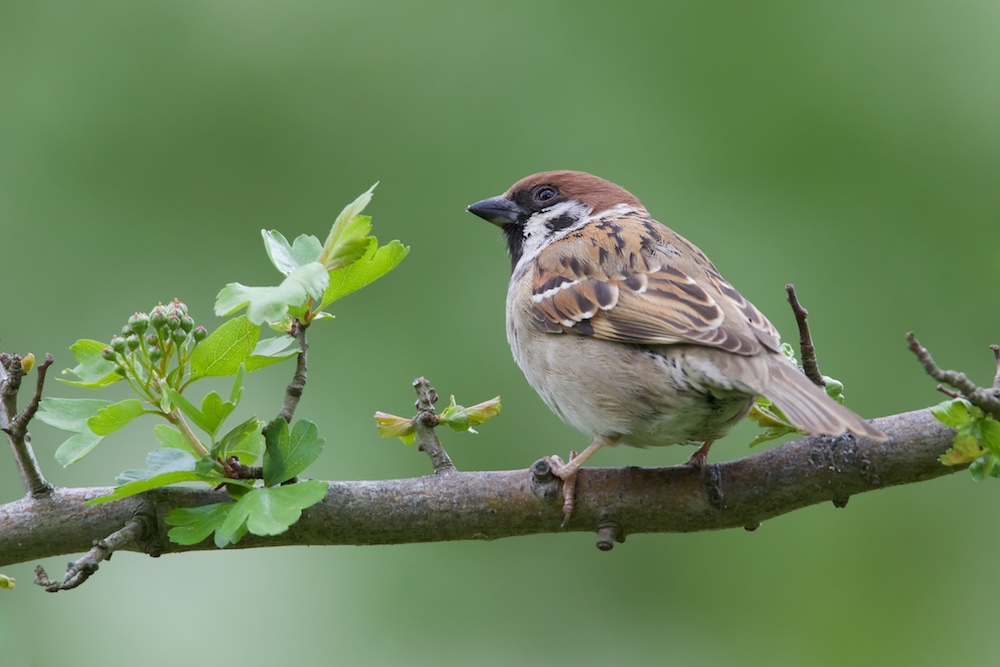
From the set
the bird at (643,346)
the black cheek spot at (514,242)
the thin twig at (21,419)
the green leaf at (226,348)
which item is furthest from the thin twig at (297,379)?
the black cheek spot at (514,242)

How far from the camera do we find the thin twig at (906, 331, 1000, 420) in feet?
5.76

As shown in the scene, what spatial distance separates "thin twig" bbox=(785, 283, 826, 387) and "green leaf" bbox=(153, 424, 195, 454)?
1.22 m

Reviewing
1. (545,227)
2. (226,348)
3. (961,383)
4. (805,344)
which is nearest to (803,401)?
(805,344)

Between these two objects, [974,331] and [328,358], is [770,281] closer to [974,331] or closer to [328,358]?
[974,331]

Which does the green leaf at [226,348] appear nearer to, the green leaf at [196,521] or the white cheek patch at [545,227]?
the green leaf at [196,521]

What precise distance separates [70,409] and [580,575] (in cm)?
250

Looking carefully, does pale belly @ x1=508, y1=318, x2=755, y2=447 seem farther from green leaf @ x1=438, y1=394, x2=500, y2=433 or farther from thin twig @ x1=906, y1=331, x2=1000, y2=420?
thin twig @ x1=906, y1=331, x2=1000, y2=420

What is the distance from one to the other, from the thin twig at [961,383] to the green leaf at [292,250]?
3.88 ft

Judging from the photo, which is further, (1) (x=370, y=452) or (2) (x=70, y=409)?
(1) (x=370, y=452)

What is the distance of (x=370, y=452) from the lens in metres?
4.22

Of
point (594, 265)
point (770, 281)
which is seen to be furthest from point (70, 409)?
point (770, 281)

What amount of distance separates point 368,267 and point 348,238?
9 centimetres

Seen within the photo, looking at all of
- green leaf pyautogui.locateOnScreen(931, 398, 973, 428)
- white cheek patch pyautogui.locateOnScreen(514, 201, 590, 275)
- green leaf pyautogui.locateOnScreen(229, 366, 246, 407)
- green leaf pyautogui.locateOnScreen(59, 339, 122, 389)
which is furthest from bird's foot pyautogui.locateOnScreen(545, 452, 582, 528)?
white cheek patch pyautogui.locateOnScreen(514, 201, 590, 275)

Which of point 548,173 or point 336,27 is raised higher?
point 336,27
